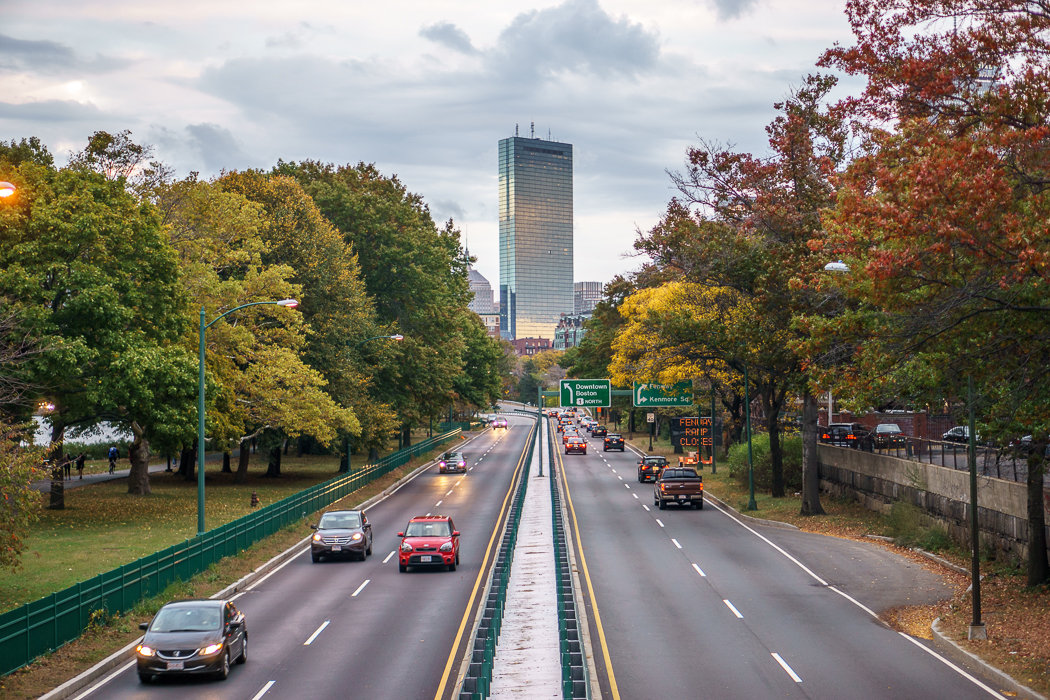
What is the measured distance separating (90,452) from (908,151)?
2873 inches

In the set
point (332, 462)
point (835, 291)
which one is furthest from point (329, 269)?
point (835, 291)

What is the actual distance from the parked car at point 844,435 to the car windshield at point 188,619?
34.7 meters

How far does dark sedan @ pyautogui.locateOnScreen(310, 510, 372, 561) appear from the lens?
31.6m

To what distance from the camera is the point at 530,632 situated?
20.4m

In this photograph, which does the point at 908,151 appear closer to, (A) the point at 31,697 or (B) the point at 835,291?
(B) the point at 835,291

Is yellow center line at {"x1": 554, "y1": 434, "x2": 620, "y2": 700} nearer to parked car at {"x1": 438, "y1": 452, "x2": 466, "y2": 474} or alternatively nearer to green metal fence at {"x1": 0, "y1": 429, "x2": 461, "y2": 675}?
green metal fence at {"x1": 0, "y1": 429, "x2": 461, "y2": 675}

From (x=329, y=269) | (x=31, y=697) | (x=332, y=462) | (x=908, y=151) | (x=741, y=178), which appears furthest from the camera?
(x=332, y=462)

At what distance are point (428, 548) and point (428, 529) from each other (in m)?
1.12

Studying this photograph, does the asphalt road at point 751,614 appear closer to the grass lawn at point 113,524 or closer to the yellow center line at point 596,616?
the yellow center line at point 596,616

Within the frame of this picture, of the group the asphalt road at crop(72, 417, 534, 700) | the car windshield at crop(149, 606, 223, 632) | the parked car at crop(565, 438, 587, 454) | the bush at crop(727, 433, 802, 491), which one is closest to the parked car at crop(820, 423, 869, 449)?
the bush at crop(727, 433, 802, 491)

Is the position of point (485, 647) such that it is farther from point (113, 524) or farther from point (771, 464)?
point (771, 464)

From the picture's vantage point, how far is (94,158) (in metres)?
45.5

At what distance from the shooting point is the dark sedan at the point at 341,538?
31.6 m

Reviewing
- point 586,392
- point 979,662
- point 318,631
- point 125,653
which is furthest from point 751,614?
point 586,392
